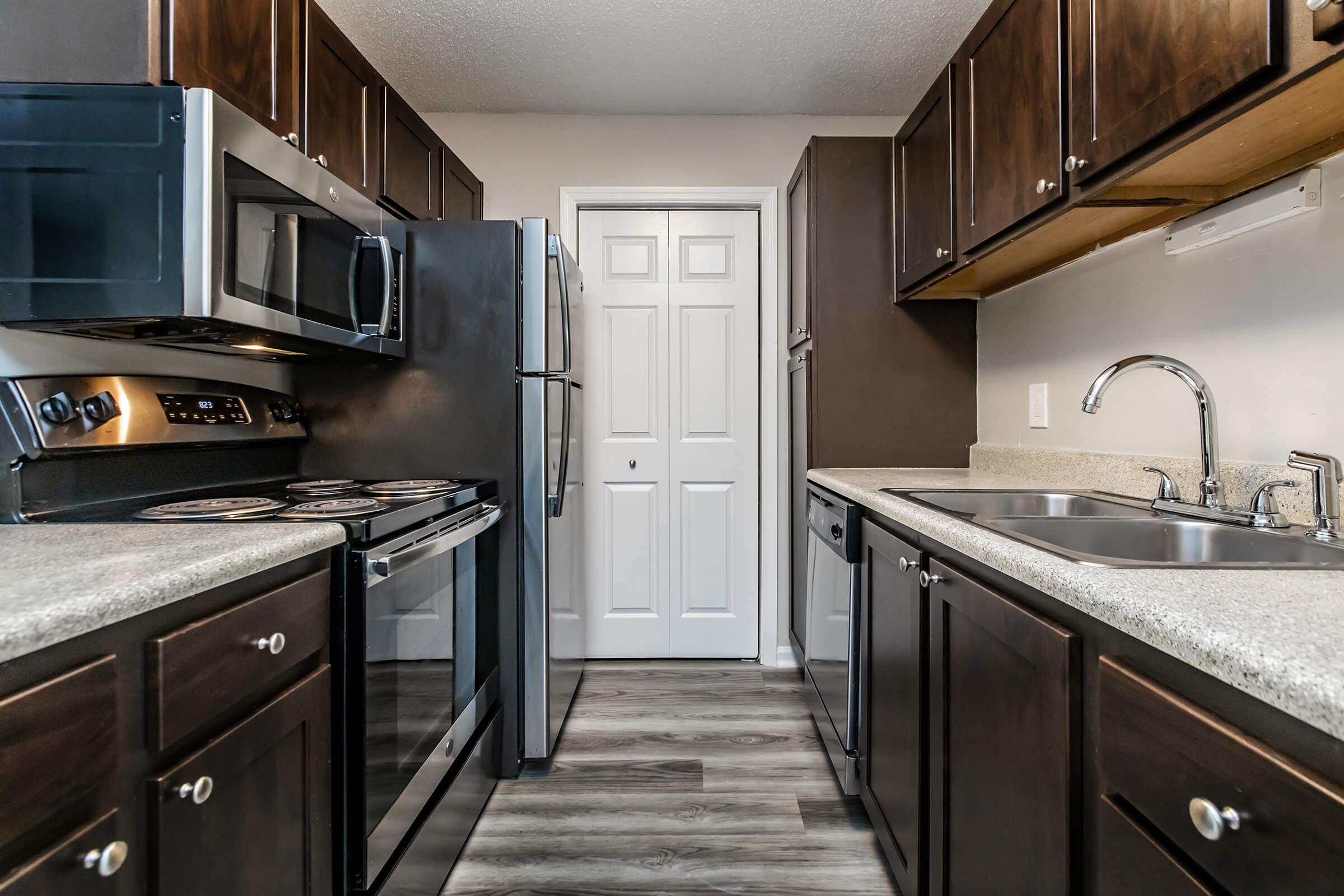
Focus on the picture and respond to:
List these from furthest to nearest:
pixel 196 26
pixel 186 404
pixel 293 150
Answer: pixel 186 404, pixel 293 150, pixel 196 26

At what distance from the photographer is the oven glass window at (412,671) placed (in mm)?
1155

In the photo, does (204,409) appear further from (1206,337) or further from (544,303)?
(1206,337)

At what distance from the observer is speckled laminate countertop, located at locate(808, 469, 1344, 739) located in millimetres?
452

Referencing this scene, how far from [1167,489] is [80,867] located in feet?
5.87

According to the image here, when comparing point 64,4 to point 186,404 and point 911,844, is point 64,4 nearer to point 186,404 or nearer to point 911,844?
point 186,404

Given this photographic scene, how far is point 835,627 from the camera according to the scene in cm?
184

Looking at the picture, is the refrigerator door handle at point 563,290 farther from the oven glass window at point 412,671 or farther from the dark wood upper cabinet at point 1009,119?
the dark wood upper cabinet at point 1009,119

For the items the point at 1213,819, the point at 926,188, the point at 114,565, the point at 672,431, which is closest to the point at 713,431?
the point at 672,431

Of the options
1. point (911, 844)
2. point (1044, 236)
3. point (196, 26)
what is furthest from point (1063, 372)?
point (196, 26)

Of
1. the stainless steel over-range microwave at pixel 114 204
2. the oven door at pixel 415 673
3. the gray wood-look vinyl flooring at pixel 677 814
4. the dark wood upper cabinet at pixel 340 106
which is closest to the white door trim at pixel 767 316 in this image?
the gray wood-look vinyl flooring at pixel 677 814

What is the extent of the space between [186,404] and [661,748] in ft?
5.48

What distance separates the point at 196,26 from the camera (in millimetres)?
1192

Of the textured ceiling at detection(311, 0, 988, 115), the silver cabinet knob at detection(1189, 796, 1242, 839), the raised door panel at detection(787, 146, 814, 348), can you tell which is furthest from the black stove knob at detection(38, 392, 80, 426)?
the raised door panel at detection(787, 146, 814, 348)

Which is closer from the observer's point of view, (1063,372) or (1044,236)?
(1044,236)
